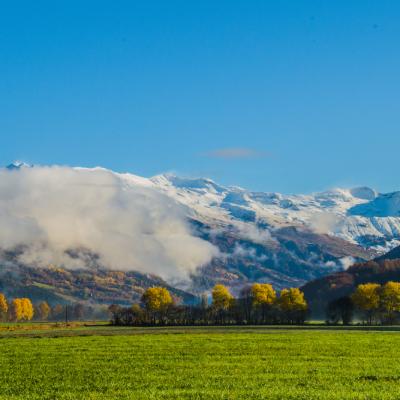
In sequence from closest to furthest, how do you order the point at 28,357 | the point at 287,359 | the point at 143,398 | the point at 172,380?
the point at 143,398, the point at 172,380, the point at 287,359, the point at 28,357

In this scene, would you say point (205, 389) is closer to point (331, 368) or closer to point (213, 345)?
point (331, 368)

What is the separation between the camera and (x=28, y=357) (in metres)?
74.8

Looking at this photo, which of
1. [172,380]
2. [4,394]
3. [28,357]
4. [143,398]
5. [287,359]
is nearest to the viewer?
[143,398]

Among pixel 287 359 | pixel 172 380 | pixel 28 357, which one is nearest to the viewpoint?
pixel 172 380

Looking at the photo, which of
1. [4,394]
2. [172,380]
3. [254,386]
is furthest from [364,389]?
[4,394]

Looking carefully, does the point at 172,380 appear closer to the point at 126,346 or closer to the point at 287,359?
the point at 287,359

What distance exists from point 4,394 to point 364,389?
2408cm

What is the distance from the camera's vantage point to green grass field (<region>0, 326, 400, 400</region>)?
45.0 metres

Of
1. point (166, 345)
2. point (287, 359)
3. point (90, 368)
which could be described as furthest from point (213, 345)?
point (90, 368)

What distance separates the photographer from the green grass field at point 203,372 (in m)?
45.0

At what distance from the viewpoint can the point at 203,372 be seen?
56.4m

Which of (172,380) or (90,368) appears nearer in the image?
(172,380)

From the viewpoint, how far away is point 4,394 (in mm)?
45719

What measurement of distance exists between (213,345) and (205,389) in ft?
138
